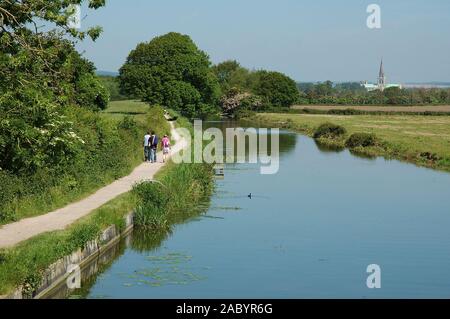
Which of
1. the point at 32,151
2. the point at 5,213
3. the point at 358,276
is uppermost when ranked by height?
the point at 32,151

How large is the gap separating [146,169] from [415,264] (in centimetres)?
1579

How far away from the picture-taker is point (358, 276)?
1917 cm

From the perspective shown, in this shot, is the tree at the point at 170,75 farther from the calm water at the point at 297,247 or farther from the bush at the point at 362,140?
the calm water at the point at 297,247

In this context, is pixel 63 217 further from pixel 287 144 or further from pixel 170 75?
pixel 170 75

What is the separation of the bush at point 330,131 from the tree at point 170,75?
1725 centimetres

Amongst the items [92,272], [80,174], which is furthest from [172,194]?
[92,272]

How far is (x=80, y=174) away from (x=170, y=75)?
61.6 m

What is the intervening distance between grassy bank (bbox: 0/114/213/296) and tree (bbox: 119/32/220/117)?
47.3 m

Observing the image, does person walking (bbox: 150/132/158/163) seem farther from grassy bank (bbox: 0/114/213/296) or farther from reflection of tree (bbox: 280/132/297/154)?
reflection of tree (bbox: 280/132/297/154)

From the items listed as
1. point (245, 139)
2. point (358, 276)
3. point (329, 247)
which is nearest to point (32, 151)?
point (358, 276)

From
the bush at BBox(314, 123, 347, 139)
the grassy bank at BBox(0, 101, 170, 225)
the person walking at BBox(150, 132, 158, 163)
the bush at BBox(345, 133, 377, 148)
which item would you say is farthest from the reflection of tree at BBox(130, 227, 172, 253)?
the bush at BBox(314, 123, 347, 139)

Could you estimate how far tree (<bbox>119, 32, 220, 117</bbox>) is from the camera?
85438 mm
